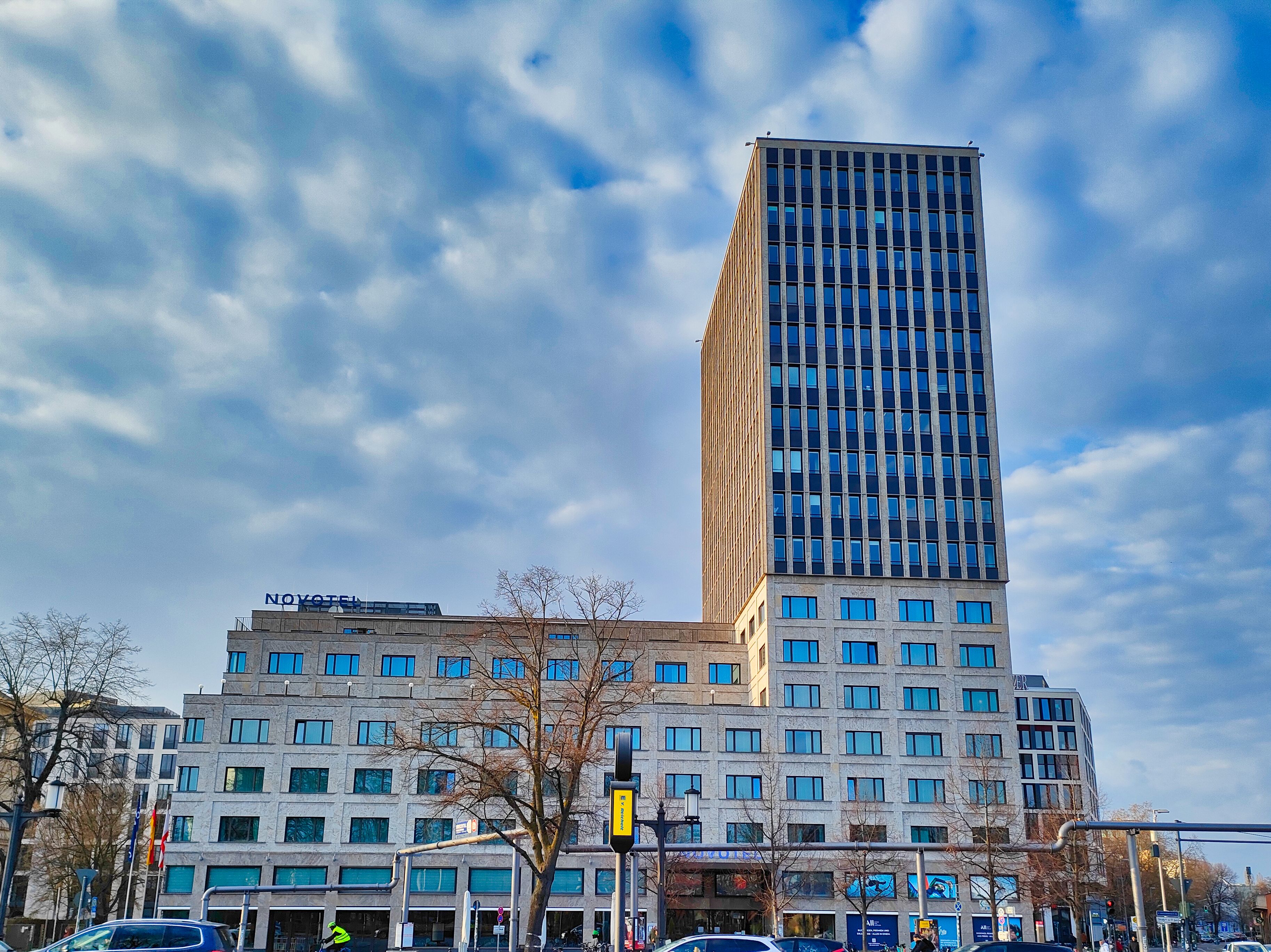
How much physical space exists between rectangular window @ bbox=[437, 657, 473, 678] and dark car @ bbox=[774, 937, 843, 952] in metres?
55.8

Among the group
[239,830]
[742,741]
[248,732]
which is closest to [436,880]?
[239,830]

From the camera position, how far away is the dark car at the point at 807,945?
36.4m

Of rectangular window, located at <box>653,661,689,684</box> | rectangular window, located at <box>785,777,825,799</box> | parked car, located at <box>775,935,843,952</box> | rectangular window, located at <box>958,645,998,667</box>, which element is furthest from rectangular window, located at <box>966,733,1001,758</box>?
parked car, located at <box>775,935,843,952</box>

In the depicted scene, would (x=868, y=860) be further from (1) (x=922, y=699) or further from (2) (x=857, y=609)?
(2) (x=857, y=609)

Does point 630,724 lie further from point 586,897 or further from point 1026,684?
point 1026,684

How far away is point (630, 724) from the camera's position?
87.0 m

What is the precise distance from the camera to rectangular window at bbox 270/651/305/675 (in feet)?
296

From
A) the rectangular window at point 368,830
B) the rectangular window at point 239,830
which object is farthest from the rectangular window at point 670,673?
the rectangular window at point 239,830

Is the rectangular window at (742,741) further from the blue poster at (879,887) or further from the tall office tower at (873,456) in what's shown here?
the blue poster at (879,887)

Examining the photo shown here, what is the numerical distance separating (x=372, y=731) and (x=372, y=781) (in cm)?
387

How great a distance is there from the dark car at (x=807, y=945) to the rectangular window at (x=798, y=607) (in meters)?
47.7

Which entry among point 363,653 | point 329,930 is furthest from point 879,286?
point 329,930

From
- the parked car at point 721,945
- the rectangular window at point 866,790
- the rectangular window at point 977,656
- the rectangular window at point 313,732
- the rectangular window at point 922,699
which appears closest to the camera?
the parked car at point 721,945

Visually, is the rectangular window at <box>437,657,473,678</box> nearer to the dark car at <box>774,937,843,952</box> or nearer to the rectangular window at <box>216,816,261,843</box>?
the rectangular window at <box>216,816,261,843</box>
